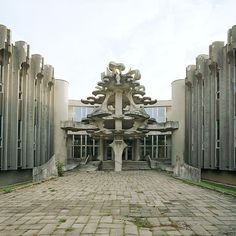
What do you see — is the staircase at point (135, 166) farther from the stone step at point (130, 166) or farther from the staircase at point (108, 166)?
the staircase at point (108, 166)

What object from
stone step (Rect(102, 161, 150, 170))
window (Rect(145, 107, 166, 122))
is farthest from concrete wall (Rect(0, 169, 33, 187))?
window (Rect(145, 107, 166, 122))

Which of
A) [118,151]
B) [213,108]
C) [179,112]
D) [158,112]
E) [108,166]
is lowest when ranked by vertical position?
[108,166]

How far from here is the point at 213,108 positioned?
24.6 m

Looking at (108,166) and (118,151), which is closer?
(118,151)

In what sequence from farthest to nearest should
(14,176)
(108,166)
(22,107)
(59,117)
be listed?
(108,166)
(59,117)
(22,107)
(14,176)

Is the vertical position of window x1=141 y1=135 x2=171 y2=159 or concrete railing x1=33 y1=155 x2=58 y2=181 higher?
window x1=141 y1=135 x2=171 y2=159

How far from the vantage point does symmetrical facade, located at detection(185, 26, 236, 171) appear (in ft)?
69.1

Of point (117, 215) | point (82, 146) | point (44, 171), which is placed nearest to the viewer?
point (117, 215)

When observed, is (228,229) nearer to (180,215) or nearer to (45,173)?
(180,215)

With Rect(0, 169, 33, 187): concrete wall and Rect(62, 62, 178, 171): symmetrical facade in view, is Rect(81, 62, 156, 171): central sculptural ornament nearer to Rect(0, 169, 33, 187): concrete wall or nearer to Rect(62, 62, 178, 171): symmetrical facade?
Rect(62, 62, 178, 171): symmetrical facade

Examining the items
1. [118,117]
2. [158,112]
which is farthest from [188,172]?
[158,112]

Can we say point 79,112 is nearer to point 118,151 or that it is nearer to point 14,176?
point 118,151

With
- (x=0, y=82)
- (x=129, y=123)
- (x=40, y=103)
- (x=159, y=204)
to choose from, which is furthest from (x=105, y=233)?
(x=129, y=123)

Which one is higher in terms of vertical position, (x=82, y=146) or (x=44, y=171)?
(x=82, y=146)
